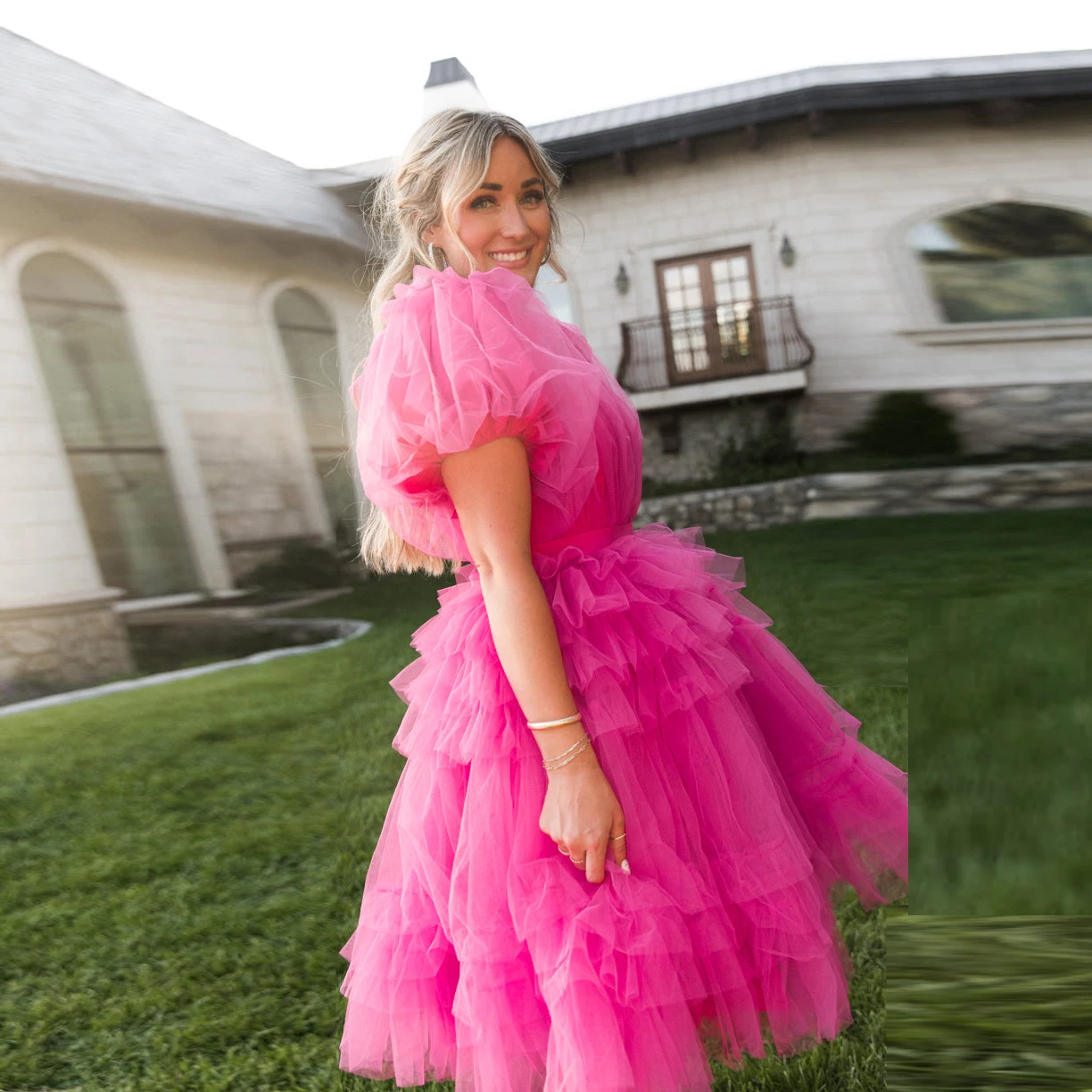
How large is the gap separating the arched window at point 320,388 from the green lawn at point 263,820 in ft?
1.29

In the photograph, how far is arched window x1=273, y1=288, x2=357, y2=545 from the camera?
12.5 ft

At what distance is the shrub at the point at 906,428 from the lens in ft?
11.6

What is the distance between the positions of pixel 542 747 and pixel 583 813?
73 mm

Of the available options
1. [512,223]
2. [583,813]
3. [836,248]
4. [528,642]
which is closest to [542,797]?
[583,813]

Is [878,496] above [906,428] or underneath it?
underneath

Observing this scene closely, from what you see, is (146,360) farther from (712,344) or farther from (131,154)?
(712,344)

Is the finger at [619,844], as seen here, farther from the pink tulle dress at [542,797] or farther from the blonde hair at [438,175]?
the blonde hair at [438,175]

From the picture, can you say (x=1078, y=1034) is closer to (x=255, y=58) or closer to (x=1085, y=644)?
(x=1085, y=644)

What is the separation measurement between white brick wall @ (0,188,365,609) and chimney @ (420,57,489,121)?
2.30 feet

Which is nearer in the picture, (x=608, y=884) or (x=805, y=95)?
(x=608, y=884)

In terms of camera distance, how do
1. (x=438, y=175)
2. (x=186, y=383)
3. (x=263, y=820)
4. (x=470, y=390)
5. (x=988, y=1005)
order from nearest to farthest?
(x=470, y=390)
(x=438, y=175)
(x=988, y=1005)
(x=263, y=820)
(x=186, y=383)

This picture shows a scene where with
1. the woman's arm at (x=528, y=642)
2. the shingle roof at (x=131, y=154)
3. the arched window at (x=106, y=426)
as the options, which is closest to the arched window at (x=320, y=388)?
the shingle roof at (x=131, y=154)

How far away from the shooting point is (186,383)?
3.61m

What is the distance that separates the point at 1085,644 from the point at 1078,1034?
2219 mm
